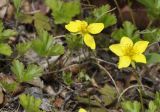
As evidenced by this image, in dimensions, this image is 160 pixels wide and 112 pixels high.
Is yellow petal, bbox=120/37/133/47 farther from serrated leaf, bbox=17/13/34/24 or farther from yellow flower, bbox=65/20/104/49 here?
serrated leaf, bbox=17/13/34/24

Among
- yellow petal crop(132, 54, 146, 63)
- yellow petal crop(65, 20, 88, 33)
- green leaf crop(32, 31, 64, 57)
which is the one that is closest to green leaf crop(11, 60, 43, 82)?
green leaf crop(32, 31, 64, 57)

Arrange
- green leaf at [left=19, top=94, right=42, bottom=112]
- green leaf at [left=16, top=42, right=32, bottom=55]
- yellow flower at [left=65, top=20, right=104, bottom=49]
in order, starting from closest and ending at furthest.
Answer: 1. green leaf at [left=19, top=94, right=42, bottom=112]
2. yellow flower at [left=65, top=20, right=104, bottom=49]
3. green leaf at [left=16, top=42, right=32, bottom=55]

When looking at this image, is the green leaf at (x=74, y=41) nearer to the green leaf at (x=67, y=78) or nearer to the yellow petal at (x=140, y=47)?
the green leaf at (x=67, y=78)

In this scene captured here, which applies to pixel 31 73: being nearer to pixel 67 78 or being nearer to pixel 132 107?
pixel 67 78

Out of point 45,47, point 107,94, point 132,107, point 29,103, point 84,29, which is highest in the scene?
point 84,29

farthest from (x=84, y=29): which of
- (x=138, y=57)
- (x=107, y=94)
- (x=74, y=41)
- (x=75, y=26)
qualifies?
(x=107, y=94)

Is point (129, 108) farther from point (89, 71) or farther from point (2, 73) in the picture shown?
point (2, 73)
